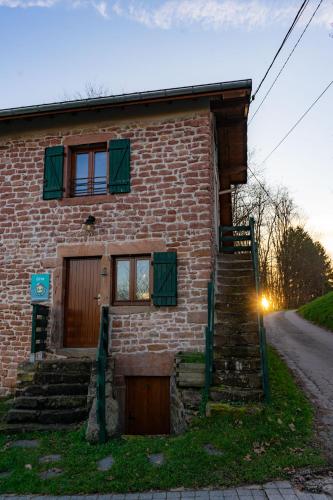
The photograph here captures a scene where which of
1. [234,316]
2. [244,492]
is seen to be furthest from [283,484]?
[234,316]

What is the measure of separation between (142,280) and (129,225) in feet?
3.85

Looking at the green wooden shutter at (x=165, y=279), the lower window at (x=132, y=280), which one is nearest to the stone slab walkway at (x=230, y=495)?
the green wooden shutter at (x=165, y=279)

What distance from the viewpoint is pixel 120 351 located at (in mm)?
8219

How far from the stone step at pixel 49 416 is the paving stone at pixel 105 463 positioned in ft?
4.57

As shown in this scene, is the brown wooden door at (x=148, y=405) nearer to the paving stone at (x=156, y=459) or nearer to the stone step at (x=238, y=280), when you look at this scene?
the stone step at (x=238, y=280)

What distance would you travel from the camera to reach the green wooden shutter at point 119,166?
28.7 feet

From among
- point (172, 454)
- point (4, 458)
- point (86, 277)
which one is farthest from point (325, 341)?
point (4, 458)

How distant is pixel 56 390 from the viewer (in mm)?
7227

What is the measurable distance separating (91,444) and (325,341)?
10.6 m

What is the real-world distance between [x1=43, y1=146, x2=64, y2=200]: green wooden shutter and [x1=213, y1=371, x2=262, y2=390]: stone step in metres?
5.04

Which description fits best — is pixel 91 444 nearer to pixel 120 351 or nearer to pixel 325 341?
pixel 120 351

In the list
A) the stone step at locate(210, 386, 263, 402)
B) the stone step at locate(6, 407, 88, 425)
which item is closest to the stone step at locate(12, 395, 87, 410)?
the stone step at locate(6, 407, 88, 425)

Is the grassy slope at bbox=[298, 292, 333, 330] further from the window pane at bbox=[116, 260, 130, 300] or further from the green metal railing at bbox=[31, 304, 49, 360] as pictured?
the green metal railing at bbox=[31, 304, 49, 360]

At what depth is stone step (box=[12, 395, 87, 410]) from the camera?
274 inches
